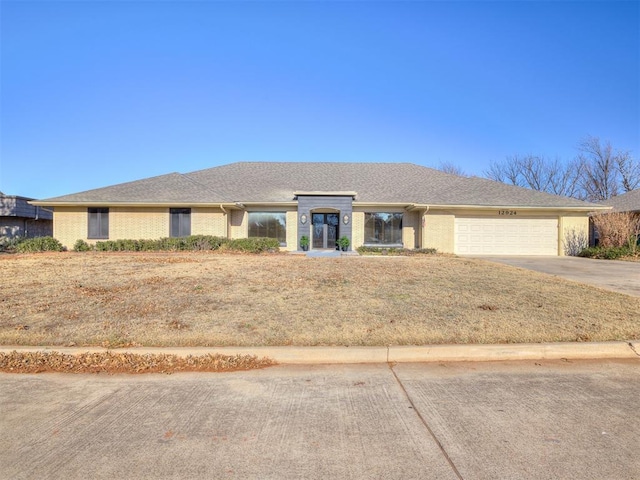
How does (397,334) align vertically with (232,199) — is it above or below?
below

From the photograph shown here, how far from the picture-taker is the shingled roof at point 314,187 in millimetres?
20844

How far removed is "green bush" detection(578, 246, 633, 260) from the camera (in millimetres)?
18953

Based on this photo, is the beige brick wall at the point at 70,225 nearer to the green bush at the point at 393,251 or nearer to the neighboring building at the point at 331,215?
the neighboring building at the point at 331,215

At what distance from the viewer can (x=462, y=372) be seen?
4648mm

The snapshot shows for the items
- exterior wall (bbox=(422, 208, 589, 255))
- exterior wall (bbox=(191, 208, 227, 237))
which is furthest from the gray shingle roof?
exterior wall (bbox=(191, 208, 227, 237))

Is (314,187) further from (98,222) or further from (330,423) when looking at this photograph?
(330,423)

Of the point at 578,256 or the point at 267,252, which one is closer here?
the point at 267,252

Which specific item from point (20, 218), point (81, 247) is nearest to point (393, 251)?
point (81, 247)

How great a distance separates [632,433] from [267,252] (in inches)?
644

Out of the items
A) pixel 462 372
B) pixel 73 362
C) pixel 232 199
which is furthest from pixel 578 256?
pixel 73 362

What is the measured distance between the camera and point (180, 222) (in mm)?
20984

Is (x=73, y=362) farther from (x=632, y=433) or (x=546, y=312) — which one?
(x=546, y=312)

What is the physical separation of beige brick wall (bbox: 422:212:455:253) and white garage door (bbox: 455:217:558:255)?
0.58 meters

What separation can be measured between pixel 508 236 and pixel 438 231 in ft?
13.5
